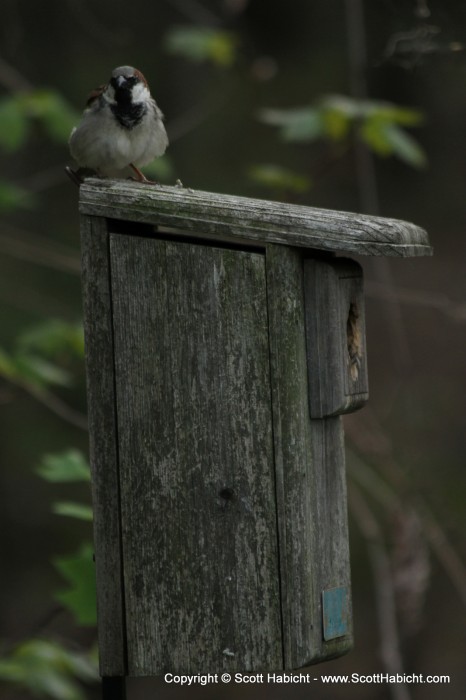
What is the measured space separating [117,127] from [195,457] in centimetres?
89

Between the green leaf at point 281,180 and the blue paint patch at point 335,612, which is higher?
the green leaf at point 281,180

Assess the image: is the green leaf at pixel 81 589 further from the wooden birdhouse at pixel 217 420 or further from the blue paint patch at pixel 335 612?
the blue paint patch at pixel 335 612

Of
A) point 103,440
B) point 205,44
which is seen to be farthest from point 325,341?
point 205,44

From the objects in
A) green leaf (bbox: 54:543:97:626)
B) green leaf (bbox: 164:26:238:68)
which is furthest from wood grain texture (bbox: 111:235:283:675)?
green leaf (bbox: 164:26:238:68)

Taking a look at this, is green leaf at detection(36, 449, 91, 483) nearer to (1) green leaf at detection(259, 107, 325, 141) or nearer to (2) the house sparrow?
(2) the house sparrow

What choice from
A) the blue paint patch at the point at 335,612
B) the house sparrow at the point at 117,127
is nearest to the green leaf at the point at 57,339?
the house sparrow at the point at 117,127

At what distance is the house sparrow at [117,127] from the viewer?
2504mm

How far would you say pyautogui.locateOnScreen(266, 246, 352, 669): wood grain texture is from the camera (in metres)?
1.94

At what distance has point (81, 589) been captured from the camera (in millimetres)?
2221

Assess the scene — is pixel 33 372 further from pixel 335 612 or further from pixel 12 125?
pixel 335 612

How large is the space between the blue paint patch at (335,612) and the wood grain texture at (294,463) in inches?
0.7

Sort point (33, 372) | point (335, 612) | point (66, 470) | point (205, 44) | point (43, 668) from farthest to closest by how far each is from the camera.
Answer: point (205, 44)
point (43, 668)
point (33, 372)
point (66, 470)
point (335, 612)

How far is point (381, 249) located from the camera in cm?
186

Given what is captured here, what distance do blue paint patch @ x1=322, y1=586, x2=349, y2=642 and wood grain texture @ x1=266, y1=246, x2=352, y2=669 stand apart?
17 mm
